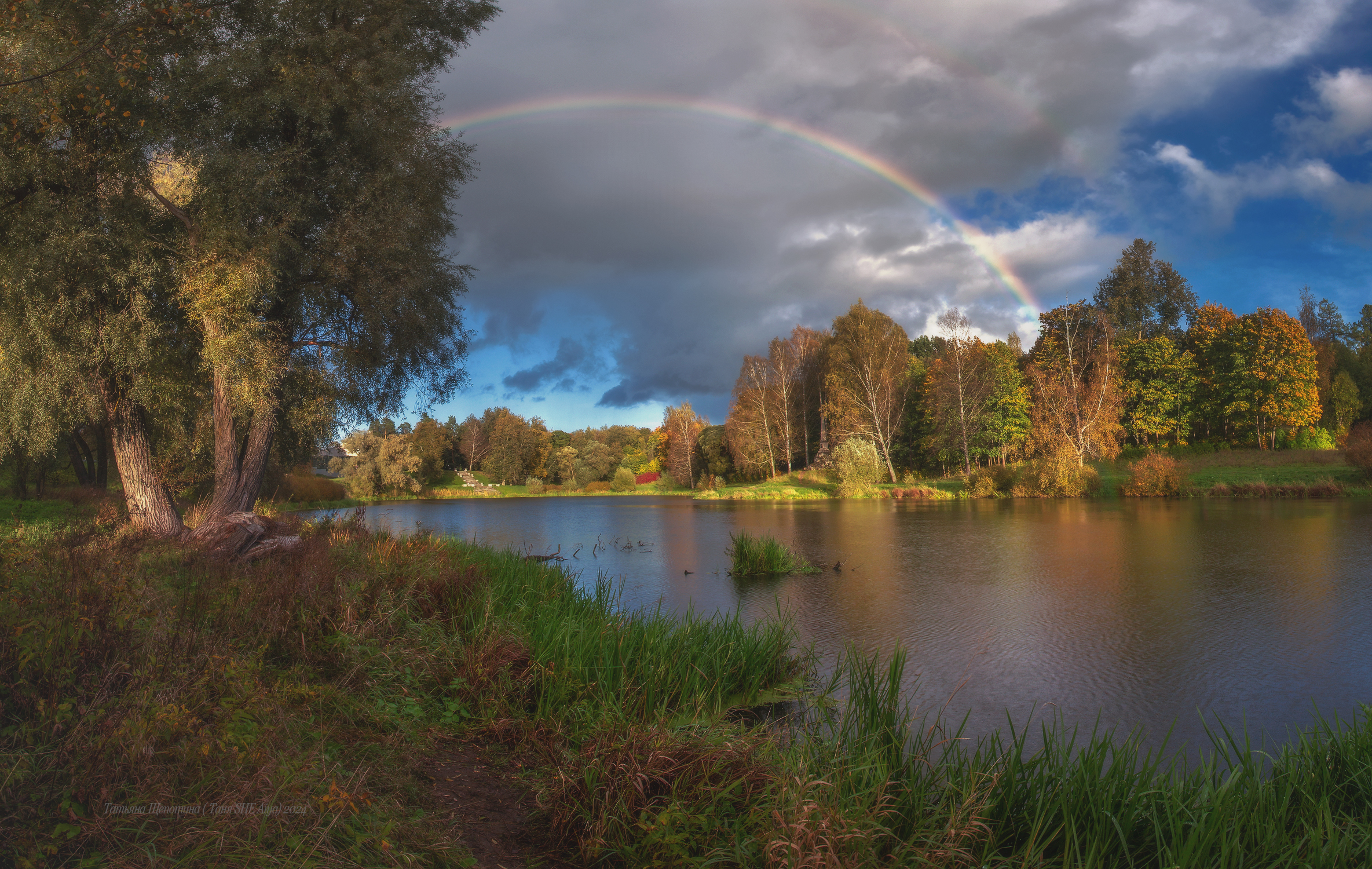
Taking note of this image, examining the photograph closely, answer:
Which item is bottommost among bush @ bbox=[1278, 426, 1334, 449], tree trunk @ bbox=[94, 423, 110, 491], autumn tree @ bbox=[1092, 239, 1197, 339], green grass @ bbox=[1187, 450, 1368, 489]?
green grass @ bbox=[1187, 450, 1368, 489]

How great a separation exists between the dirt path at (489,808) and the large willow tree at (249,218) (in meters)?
9.60

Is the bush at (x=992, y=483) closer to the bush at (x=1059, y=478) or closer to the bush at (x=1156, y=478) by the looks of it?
the bush at (x=1059, y=478)

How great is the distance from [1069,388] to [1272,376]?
36.1 feet

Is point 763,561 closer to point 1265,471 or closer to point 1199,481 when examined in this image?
point 1199,481

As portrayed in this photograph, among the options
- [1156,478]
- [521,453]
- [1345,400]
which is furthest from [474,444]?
[1345,400]

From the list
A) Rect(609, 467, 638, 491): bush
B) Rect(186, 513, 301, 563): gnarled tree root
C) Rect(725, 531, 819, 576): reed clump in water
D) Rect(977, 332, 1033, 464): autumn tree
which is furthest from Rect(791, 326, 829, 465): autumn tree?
Rect(186, 513, 301, 563): gnarled tree root

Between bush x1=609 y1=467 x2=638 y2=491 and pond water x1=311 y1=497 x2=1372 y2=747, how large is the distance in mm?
43352

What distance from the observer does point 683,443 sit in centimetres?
6544

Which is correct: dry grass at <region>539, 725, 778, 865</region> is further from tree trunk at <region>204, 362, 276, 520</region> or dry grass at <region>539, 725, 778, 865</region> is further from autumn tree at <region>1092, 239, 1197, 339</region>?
autumn tree at <region>1092, 239, 1197, 339</region>

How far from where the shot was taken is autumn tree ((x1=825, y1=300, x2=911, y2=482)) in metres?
45.8

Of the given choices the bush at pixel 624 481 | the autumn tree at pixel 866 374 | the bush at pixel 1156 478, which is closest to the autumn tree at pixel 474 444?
the bush at pixel 624 481

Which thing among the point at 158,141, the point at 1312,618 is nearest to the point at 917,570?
the point at 1312,618

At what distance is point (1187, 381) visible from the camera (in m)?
44.0

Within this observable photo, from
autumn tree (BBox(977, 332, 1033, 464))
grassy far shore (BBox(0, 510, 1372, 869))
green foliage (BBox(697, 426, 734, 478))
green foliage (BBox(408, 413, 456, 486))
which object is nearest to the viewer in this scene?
grassy far shore (BBox(0, 510, 1372, 869))
